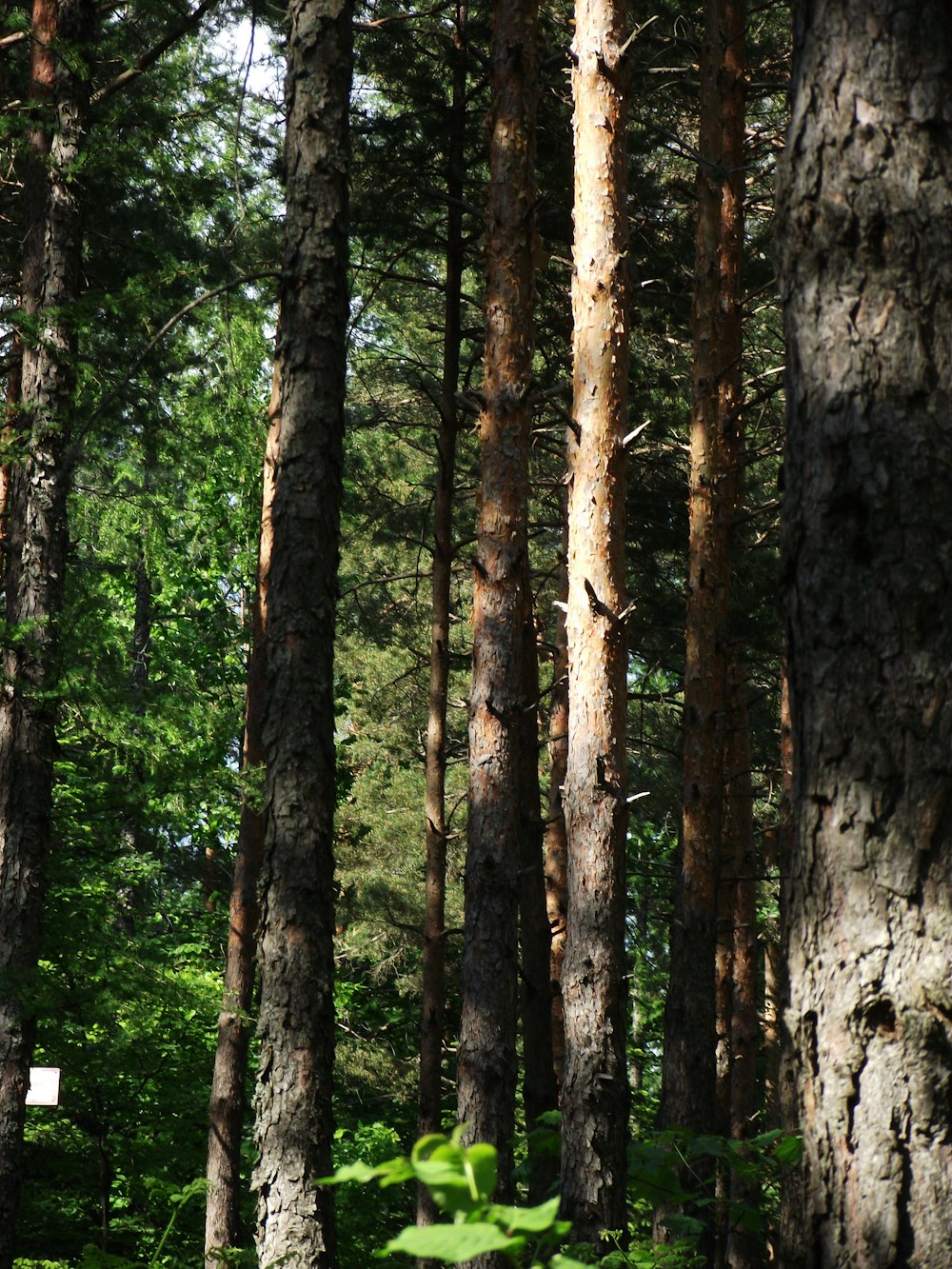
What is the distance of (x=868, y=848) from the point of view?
7.04 ft

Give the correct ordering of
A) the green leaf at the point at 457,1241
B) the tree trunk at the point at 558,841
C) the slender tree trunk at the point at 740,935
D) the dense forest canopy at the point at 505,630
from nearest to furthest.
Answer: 1. the green leaf at the point at 457,1241
2. the dense forest canopy at the point at 505,630
3. the tree trunk at the point at 558,841
4. the slender tree trunk at the point at 740,935

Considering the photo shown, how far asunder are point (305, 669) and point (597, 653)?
2418mm

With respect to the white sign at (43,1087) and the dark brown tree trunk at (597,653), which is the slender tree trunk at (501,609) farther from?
the white sign at (43,1087)

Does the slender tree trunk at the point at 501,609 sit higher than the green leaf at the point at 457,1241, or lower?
higher

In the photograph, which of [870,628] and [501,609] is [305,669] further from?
[870,628]

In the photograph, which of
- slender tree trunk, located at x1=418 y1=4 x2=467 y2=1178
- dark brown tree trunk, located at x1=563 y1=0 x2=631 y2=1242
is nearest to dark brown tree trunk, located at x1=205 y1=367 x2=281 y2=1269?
slender tree trunk, located at x1=418 y1=4 x2=467 y2=1178

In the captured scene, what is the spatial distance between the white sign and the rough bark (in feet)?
15.9

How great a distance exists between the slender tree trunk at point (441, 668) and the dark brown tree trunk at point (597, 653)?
3950 millimetres

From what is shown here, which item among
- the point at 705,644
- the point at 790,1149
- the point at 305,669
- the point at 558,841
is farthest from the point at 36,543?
the point at 558,841

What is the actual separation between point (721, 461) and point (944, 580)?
365 inches

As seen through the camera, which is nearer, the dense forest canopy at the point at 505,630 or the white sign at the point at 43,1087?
the dense forest canopy at the point at 505,630

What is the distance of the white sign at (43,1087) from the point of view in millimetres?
8156

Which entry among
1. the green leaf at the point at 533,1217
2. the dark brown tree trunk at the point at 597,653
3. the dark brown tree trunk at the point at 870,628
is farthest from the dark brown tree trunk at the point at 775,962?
the green leaf at the point at 533,1217

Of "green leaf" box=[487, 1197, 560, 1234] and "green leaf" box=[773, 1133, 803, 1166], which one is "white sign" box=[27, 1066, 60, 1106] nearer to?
"green leaf" box=[773, 1133, 803, 1166]
